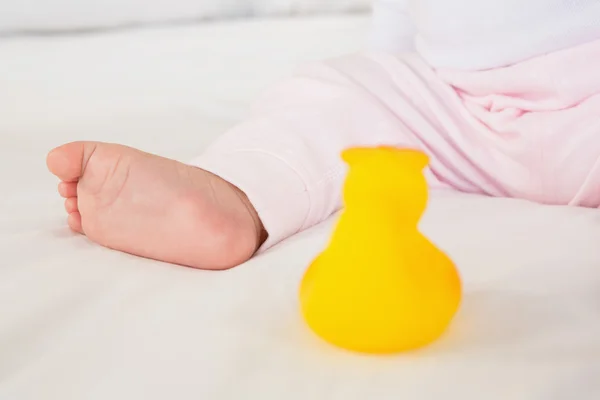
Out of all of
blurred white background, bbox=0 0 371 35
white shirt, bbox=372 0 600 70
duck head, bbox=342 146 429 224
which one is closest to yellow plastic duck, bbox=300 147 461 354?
duck head, bbox=342 146 429 224

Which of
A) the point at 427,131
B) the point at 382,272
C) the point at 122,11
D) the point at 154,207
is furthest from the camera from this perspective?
the point at 122,11

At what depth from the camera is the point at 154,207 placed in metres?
0.58

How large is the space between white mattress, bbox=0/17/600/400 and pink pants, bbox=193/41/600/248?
5cm

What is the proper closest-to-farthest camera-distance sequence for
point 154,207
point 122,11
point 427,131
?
point 154,207 → point 427,131 → point 122,11

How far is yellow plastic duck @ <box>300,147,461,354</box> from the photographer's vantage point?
40cm

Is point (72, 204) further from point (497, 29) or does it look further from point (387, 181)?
point (497, 29)

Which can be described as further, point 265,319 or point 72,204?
point 72,204

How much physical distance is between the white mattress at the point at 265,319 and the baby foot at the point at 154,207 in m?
0.01

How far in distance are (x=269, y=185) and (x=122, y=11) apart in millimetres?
817

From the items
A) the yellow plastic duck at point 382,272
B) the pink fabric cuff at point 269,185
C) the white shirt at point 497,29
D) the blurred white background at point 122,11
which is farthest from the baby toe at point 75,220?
the blurred white background at point 122,11

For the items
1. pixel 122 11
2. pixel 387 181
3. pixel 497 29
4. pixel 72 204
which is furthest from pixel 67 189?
pixel 122 11

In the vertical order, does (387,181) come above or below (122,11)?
above

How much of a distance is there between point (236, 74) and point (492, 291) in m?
0.81

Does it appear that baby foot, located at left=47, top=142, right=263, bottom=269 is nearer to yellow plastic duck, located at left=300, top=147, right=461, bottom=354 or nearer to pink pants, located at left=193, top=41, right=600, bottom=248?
pink pants, located at left=193, top=41, right=600, bottom=248
